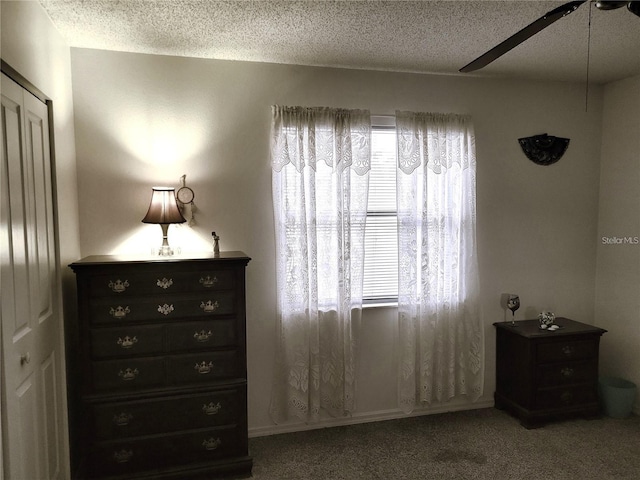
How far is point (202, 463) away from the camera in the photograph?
2584mm

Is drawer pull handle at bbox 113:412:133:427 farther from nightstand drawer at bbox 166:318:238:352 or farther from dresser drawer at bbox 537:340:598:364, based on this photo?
dresser drawer at bbox 537:340:598:364

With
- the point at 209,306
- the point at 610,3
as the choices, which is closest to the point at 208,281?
the point at 209,306

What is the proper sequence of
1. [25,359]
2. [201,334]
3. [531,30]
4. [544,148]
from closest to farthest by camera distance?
[531,30], [25,359], [201,334], [544,148]

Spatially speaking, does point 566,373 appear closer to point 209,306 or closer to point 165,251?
point 209,306

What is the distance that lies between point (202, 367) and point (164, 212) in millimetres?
977

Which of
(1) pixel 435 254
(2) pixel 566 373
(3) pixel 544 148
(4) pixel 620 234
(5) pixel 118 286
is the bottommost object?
(2) pixel 566 373

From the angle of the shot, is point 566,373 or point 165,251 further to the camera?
point 566,373

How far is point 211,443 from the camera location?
2.61 m

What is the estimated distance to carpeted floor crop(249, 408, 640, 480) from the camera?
2.65 meters

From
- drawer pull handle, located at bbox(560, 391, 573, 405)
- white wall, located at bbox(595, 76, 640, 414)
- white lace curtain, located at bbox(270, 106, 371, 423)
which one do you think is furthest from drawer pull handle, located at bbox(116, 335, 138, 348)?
white wall, located at bbox(595, 76, 640, 414)

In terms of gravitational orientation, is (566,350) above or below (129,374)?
below

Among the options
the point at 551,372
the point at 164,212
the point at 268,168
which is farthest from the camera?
the point at 551,372

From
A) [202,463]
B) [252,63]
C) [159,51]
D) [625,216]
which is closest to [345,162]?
[252,63]

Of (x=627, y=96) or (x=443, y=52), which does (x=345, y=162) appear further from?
(x=627, y=96)
